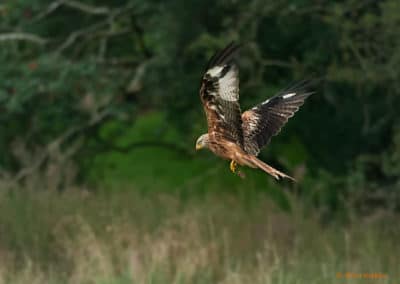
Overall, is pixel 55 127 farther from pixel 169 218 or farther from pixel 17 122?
pixel 169 218

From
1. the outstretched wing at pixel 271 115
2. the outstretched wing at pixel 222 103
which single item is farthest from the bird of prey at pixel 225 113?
the outstretched wing at pixel 271 115

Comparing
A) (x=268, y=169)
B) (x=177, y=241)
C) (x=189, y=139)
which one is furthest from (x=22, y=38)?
(x=268, y=169)

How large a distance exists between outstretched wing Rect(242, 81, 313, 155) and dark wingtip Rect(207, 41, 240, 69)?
35.4 inches

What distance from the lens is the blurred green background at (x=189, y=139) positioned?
798cm

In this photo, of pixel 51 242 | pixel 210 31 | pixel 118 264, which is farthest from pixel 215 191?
pixel 118 264

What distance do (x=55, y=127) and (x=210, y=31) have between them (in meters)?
3.00

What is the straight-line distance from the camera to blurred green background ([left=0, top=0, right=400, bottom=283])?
7.98 metres

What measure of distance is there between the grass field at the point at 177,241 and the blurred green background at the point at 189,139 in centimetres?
2

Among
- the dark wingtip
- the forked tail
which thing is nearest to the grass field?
the forked tail

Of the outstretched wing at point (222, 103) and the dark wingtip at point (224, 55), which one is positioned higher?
the dark wingtip at point (224, 55)

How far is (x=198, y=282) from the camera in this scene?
723 centimetres

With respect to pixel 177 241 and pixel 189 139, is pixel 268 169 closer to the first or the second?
pixel 177 241

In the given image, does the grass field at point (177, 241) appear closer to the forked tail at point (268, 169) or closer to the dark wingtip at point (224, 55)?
the forked tail at point (268, 169)

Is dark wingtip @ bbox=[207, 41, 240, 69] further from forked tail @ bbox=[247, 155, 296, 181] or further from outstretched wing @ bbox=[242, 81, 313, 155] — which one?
outstretched wing @ bbox=[242, 81, 313, 155]
